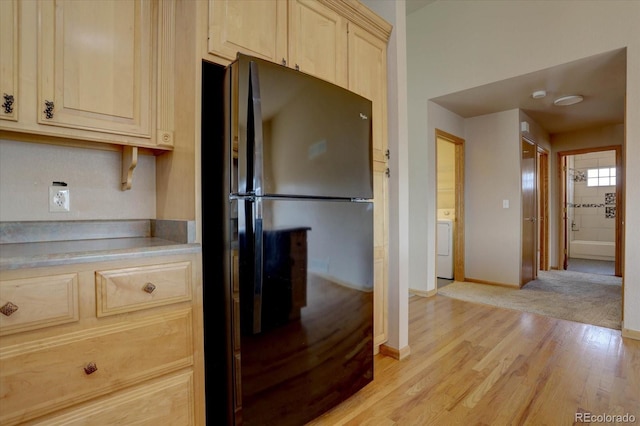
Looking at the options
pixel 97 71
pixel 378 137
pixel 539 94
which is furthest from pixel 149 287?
pixel 539 94

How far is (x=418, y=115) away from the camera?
13.4ft

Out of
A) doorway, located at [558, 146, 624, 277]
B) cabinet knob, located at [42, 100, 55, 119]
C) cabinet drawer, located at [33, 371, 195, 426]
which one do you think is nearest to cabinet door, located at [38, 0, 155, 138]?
cabinet knob, located at [42, 100, 55, 119]

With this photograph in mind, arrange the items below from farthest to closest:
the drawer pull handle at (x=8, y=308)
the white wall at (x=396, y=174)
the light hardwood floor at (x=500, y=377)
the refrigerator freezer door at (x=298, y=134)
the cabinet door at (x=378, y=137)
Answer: the white wall at (x=396, y=174), the cabinet door at (x=378, y=137), the light hardwood floor at (x=500, y=377), the refrigerator freezer door at (x=298, y=134), the drawer pull handle at (x=8, y=308)

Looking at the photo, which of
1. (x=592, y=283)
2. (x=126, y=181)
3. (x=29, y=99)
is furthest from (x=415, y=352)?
(x=592, y=283)

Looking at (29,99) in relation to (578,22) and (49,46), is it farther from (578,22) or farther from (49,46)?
(578,22)

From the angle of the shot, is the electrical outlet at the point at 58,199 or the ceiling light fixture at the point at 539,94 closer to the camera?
the electrical outlet at the point at 58,199

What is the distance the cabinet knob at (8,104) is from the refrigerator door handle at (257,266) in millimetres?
913

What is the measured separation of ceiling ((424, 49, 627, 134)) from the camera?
3.15 metres

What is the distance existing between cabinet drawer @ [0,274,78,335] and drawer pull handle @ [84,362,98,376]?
16cm

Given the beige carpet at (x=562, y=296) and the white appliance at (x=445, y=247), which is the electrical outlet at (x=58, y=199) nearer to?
the beige carpet at (x=562, y=296)

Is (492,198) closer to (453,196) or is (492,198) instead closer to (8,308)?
(453,196)

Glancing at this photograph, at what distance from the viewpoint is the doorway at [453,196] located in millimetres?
4762

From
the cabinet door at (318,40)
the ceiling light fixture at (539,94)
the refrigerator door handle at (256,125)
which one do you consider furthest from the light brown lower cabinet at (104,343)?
the ceiling light fixture at (539,94)

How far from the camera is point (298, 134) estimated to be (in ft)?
4.63
